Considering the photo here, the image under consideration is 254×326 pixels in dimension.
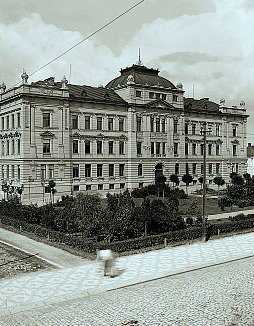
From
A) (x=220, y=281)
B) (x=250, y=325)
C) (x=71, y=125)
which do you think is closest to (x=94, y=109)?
(x=71, y=125)

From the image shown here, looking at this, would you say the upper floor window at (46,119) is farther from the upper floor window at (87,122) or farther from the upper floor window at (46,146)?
the upper floor window at (87,122)

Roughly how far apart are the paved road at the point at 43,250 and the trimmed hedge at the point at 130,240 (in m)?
0.77

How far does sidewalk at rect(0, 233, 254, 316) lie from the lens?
15680 millimetres

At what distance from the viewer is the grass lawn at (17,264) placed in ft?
64.0

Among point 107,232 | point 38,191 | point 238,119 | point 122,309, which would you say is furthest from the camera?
point 238,119

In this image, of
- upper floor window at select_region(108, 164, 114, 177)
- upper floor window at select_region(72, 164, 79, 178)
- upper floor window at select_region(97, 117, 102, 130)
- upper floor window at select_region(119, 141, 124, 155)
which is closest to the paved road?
upper floor window at select_region(72, 164, 79, 178)

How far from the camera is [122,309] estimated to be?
14.1 m

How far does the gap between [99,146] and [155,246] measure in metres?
38.3

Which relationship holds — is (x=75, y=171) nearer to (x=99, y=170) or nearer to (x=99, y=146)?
(x=99, y=170)

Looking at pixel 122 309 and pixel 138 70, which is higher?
pixel 138 70

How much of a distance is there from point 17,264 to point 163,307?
9565 mm

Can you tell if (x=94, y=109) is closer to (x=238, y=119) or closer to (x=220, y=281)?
(x=238, y=119)

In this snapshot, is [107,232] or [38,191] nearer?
[107,232]

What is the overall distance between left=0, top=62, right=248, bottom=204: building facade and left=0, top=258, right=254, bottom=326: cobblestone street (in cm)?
3618
